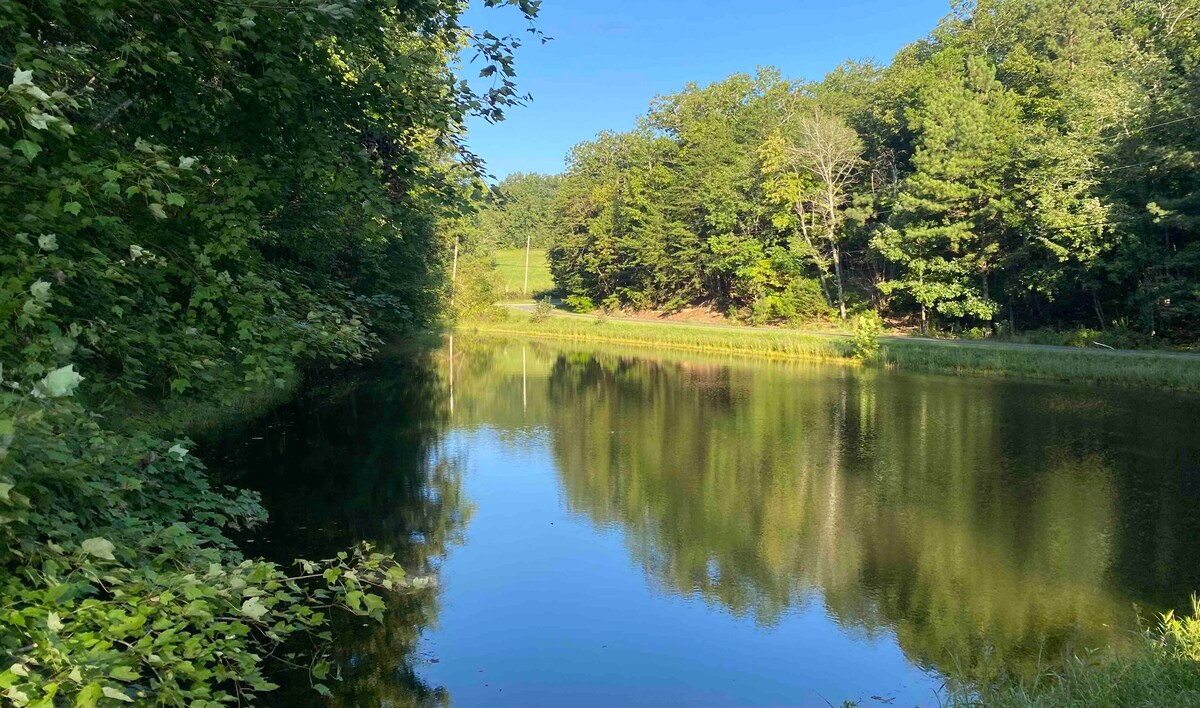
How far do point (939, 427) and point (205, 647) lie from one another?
15714mm

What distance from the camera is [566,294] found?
206ft

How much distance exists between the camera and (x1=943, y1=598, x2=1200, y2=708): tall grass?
4566mm

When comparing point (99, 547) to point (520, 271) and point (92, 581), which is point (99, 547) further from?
point (520, 271)

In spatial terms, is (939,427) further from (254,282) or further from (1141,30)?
(1141,30)

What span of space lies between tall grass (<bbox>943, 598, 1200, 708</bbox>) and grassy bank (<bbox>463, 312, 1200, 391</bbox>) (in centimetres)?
1625

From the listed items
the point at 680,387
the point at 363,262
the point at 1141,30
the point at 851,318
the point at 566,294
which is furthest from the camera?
the point at 566,294

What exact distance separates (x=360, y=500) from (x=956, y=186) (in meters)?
25.9

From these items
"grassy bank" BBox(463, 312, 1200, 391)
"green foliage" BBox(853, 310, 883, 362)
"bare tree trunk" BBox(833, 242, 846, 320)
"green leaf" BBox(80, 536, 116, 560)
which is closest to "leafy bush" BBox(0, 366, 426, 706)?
"green leaf" BBox(80, 536, 116, 560)

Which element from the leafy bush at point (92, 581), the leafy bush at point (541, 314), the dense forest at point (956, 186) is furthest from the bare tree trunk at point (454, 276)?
the leafy bush at point (92, 581)

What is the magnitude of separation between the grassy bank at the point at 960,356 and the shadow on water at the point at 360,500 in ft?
50.0

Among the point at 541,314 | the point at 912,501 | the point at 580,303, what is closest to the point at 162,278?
the point at 912,501

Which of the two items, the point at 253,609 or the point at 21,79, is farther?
the point at 253,609

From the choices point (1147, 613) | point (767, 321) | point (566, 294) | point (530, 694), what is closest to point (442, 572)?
point (530, 694)

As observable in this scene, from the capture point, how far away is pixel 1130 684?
15.8 feet
